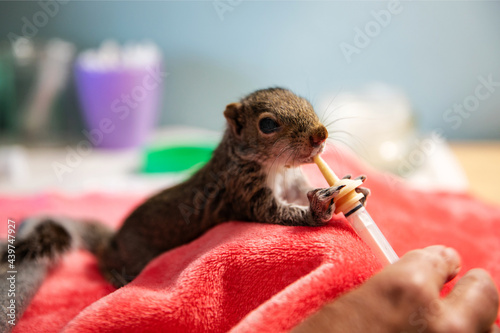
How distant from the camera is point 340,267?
0.62 m

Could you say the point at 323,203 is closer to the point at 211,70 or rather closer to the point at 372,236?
the point at 372,236

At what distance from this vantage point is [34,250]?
1020mm

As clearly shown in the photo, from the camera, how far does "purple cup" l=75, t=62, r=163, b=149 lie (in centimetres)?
197

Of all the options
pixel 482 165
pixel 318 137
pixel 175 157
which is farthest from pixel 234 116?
pixel 482 165

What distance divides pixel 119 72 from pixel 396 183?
1.17 metres

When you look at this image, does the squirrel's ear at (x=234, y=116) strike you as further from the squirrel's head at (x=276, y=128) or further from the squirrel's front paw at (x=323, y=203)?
the squirrel's front paw at (x=323, y=203)

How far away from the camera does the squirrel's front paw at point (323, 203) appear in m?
0.70

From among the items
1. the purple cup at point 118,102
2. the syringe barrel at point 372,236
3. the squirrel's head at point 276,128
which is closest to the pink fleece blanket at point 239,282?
the syringe barrel at point 372,236

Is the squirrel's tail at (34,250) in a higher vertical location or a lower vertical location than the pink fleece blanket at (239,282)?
higher

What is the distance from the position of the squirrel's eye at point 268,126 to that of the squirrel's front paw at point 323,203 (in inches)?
5.7

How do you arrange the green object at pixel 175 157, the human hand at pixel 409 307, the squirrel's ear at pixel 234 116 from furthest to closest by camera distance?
the green object at pixel 175 157, the squirrel's ear at pixel 234 116, the human hand at pixel 409 307

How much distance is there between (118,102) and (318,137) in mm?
1428

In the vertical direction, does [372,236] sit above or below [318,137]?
below

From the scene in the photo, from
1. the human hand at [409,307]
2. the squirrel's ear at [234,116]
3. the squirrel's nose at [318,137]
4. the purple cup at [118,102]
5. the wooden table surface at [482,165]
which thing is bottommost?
the wooden table surface at [482,165]
